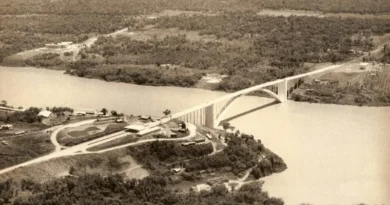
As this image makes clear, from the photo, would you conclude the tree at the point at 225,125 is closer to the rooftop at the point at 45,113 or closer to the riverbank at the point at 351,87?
the rooftop at the point at 45,113

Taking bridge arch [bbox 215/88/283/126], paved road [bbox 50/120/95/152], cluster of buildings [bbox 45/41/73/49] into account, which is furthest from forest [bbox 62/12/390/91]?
paved road [bbox 50/120/95/152]

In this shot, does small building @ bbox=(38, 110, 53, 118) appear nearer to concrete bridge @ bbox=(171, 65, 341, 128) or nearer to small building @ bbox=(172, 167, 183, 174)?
concrete bridge @ bbox=(171, 65, 341, 128)

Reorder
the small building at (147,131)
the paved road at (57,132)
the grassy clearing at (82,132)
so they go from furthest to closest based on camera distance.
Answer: the grassy clearing at (82,132), the small building at (147,131), the paved road at (57,132)

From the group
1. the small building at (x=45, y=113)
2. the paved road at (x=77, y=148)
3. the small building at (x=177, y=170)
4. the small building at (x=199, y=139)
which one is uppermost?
the small building at (x=45, y=113)

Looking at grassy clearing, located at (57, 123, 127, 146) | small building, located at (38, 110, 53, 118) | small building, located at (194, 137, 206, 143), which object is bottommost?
small building, located at (194, 137, 206, 143)

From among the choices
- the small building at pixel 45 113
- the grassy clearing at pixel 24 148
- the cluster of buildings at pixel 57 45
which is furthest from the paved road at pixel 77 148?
the cluster of buildings at pixel 57 45

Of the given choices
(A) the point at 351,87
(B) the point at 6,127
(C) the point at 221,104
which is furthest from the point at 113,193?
(A) the point at 351,87

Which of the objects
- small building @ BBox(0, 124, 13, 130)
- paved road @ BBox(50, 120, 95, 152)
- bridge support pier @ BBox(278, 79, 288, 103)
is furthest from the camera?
bridge support pier @ BBox(278, 79, 288, 103)
